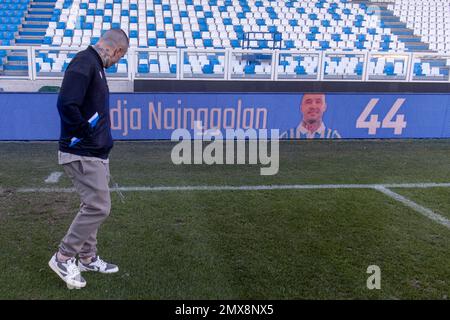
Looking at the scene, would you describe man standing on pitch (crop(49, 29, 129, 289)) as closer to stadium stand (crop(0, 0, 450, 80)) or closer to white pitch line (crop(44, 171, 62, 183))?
white pitch line (crop(44, 171, 62, 183))

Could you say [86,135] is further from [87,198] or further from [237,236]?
[237,236]

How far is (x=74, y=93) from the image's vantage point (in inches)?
116

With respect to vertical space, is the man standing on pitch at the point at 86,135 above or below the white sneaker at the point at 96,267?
above

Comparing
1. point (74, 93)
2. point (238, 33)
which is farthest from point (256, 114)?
point (238, 33)

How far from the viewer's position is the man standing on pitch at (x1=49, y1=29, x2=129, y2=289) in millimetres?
2980

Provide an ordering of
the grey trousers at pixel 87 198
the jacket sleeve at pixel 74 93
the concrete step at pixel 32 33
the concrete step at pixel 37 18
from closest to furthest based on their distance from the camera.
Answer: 1. the jacket sleeve at pixel 74 93
2. the grey trousers at pixel 87 198
3. the concrete step at pixel 32 33
4. the concrete step at pixel 37 18

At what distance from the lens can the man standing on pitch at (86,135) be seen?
298cm

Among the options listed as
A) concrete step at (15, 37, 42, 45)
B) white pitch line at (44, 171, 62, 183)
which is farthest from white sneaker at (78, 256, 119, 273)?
concrete step at (15, 37, 42, 45)

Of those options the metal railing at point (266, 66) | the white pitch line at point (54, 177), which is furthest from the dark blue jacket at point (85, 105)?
the metal railing at point (266, 66)

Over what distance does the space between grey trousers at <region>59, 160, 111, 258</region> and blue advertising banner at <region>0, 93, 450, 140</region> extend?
5.41m

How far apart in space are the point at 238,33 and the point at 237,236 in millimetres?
14309

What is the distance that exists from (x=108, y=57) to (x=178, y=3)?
18.3m

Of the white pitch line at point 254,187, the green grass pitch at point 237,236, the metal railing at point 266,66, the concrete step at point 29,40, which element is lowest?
the green grass pitch at point 237,236

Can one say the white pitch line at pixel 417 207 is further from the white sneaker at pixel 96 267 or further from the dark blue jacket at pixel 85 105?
the dark blue jacket at pixel 85 105
